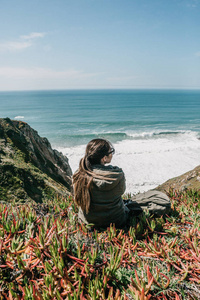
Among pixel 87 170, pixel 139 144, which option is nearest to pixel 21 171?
pixel 87 170

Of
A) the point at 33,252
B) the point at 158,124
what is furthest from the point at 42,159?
the point at 158,124

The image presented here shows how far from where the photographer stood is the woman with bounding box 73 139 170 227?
10.7 feet

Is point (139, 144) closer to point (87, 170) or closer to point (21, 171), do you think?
point (21, 171)

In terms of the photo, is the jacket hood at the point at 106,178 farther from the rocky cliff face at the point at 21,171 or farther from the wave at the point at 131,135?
the wave at the point at 131,135

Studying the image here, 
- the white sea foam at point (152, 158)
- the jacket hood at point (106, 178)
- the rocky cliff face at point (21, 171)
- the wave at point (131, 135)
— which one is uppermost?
the jacket hood at point (106, 178)

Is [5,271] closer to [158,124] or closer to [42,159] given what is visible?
[42,159]

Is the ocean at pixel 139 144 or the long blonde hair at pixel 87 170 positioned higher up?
the long blonde hair at pixel 87 170

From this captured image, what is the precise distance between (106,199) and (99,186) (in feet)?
1.03

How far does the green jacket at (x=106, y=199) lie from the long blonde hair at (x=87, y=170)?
3.4 inches

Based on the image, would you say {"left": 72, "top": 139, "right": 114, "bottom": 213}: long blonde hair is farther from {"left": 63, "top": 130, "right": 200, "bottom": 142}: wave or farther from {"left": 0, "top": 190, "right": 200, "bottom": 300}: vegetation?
{"left": 63, "top": 130, "right": 200, "bottom": 142}: wave

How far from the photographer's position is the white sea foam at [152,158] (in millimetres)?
21234

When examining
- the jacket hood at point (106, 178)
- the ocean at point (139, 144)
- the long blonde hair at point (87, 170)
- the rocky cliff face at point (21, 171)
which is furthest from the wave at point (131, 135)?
the jacket hood at point (106, 178)

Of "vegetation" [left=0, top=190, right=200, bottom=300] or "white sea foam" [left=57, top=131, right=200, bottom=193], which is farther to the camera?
"white sea foam" [left=57, top=131, right=200, bottom=193]

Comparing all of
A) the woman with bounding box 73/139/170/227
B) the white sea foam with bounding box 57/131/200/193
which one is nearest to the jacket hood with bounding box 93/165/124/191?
the woman with bounding box 73/139/170/227
